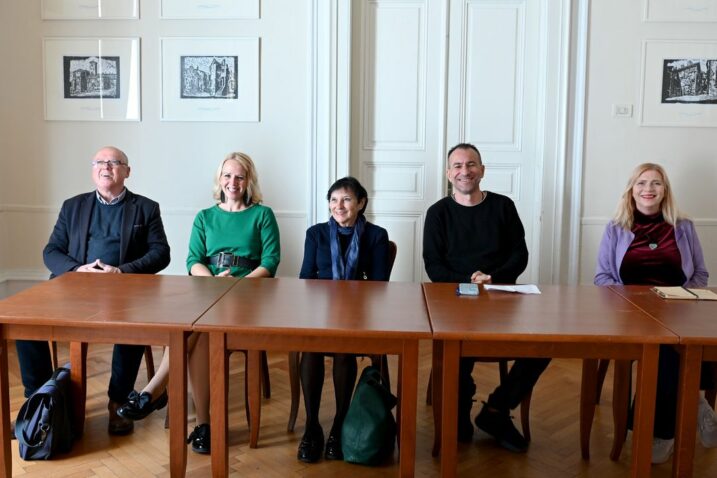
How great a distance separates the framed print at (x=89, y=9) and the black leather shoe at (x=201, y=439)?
2811mm

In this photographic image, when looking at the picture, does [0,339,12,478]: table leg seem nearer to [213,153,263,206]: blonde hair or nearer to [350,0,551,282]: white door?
[213,153,263,206]: blonde hair

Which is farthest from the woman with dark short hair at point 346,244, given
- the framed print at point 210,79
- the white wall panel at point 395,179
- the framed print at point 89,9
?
the framed print at point 89,9

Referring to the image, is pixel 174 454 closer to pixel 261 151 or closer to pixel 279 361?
pixel 279 361

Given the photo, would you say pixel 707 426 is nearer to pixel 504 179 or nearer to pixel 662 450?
pixel 662 450

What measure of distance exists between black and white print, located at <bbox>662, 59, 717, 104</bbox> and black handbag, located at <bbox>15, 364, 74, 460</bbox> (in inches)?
151

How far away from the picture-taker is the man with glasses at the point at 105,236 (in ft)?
10.5

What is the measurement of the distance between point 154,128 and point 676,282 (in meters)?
3.23

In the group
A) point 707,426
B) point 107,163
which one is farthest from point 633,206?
point 107,163

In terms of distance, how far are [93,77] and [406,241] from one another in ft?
7.55

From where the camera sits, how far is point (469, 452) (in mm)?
2855

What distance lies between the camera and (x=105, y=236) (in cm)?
332

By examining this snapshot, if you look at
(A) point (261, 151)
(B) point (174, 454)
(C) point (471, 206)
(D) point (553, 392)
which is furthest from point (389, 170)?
Answer: (B) point (174, 454)

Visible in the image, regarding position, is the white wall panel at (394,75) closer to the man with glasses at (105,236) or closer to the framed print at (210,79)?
the framed print at (210,79)

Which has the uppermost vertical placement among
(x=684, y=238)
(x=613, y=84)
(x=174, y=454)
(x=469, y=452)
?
(x=613, y=84)
